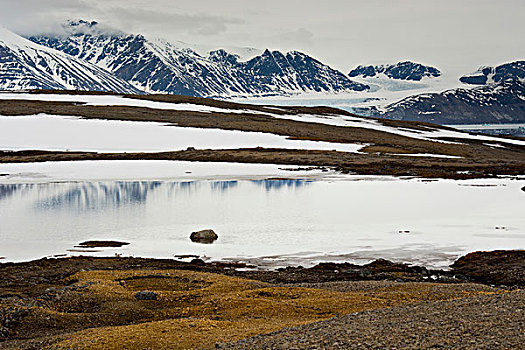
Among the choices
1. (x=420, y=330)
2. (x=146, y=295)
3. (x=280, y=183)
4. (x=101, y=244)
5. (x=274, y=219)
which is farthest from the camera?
(x=280, y=183)

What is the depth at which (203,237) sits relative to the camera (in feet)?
108

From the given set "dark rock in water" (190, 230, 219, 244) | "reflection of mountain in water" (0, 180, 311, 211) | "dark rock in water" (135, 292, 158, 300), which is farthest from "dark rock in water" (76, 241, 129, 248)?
"reflection of mountain in water" (0, 180, 311, 211)

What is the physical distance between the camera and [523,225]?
122ft

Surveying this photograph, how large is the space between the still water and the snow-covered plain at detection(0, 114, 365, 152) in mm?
30534

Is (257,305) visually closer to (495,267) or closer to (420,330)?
(420,330)

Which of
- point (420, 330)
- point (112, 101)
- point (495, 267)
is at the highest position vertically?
point (112, 101)

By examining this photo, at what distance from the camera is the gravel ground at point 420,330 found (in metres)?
12.1

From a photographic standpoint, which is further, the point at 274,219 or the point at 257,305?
the point at 274,219

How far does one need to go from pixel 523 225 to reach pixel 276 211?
50.2 ft

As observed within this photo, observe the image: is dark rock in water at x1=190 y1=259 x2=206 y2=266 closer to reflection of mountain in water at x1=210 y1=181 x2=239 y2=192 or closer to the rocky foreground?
the rocky foreground

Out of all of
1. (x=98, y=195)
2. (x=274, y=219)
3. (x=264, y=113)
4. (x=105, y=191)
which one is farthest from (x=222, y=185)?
(x=264, y=113)

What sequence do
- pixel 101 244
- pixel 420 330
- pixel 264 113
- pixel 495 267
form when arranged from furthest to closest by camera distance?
pixel 264 113
pixel 101 244
pixel 495 267
pixel 420 330

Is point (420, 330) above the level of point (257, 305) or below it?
above

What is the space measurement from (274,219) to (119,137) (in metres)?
62.2
